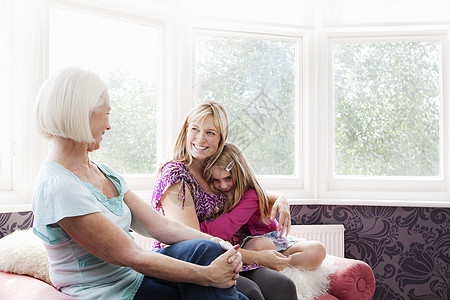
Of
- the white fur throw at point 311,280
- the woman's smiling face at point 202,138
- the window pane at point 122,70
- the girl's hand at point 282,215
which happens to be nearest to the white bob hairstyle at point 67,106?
the woman's smiling face at point 202,138

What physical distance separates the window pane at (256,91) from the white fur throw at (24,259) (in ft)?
5.73

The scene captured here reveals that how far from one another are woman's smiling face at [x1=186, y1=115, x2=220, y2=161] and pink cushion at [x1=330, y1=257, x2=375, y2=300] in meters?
0.88

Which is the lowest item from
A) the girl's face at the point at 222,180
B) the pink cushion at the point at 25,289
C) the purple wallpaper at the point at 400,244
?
the purple wallpaper at the point at 400,244

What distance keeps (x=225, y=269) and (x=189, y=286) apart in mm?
125

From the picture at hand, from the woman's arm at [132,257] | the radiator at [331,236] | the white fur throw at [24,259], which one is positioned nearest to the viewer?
the woman's arm at [132,257]

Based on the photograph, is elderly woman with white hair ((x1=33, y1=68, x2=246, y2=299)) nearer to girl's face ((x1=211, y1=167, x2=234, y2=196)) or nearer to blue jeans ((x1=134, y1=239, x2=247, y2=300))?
blue jeans ((x1=134, y1=239, x2=247, y2=300))

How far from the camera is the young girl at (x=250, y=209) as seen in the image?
220 centimetres

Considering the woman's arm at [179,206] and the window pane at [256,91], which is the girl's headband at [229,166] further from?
the window pane at [256,91]

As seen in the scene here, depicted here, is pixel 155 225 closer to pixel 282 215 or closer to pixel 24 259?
pixel 24 259

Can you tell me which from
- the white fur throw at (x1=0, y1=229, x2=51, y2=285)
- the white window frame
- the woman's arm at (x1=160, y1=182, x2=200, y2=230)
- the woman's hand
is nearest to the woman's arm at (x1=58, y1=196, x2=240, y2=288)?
the woman's hand

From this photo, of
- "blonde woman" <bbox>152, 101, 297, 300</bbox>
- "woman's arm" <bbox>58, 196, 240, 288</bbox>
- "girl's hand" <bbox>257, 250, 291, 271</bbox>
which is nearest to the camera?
"woman's arm" <bbox>58, 196, 240, 288</bbox>

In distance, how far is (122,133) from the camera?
9.55 feet

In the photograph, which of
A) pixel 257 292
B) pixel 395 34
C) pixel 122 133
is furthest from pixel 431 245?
pixel 122 133

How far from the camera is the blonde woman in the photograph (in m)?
1.96
